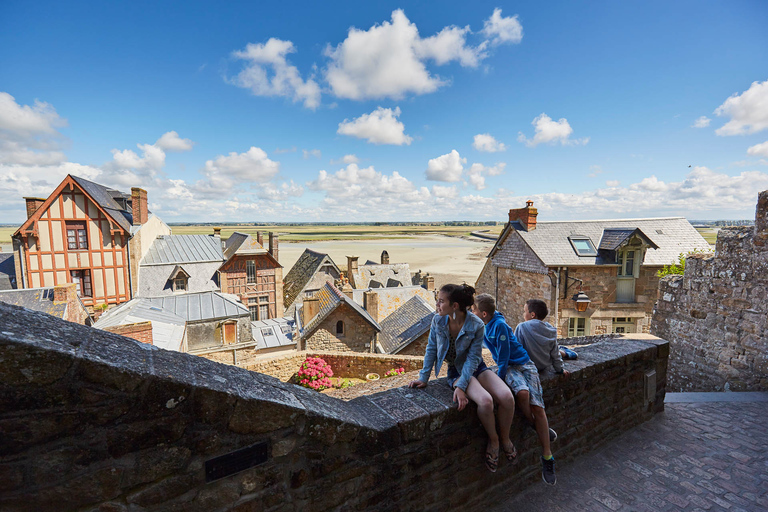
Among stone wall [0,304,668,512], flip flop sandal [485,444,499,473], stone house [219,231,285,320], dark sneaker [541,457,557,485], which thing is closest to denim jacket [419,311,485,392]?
stone wall [0,304,668,512]

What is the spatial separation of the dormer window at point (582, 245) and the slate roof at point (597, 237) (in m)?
0.14

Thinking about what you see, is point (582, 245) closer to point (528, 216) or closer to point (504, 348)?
point (528, 216)

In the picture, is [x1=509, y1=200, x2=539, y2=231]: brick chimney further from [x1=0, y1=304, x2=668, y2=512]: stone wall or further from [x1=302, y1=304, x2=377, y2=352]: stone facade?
[x1=0, y1=304, x2=668, y2=512]: stone wall

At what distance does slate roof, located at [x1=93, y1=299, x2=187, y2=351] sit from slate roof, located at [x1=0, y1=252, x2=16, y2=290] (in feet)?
37.4

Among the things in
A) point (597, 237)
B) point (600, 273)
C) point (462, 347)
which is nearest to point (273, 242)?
point (597, 237)

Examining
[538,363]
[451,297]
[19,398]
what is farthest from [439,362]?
[19,398]

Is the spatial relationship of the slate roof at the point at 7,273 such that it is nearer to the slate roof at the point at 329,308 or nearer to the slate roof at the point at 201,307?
the slate roof at the point at 201,307

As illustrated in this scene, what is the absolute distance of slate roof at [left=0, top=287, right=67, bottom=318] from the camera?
440 inches

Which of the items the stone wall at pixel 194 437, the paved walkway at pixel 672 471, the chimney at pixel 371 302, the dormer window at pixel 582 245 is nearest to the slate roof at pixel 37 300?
the chimney at pixel 371 302

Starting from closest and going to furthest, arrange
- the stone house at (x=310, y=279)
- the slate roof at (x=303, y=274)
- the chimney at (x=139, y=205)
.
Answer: the chimney at (x=139, y=205)
the stone house at (x=310, y=279)
the slate roof at (x=303, y=274)

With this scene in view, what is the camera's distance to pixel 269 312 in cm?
2181

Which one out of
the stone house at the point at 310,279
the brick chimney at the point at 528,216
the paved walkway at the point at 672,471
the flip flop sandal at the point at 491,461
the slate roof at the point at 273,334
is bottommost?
the slate roof at the point at 273,334

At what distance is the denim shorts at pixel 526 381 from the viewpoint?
→ 2824 millimetres

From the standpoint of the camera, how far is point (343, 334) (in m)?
14.0
